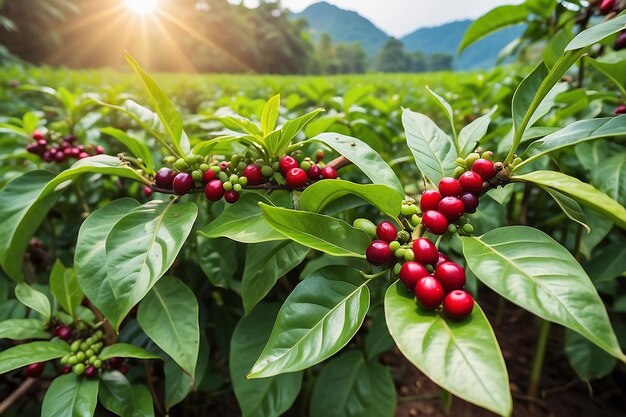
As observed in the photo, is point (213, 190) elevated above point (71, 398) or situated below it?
above

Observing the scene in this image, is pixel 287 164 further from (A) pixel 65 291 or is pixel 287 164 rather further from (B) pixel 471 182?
(A) pixel 65 291

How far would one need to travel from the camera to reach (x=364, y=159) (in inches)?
40.3

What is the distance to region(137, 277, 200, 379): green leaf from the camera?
3.24 feet

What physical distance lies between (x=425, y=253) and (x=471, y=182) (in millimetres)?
227

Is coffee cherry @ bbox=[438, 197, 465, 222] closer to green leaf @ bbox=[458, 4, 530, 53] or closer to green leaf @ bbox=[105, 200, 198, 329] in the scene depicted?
green leaf @ bbox=[105, 200, 198, 329]

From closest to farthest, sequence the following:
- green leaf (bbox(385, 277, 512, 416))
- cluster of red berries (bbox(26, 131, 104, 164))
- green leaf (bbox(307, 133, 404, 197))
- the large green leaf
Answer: green leaf (bbox(385, 277, 512, 416))
green leaf (bbox(307, 133, 404, 197))
the large green leaf
cluster of red berries (bbox(26, 131, 104, 164))

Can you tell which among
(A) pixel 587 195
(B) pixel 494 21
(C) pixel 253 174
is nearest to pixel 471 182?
(A) pixel 587 195

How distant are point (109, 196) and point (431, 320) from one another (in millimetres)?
2275

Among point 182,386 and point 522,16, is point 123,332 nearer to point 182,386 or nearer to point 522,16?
point 182,386

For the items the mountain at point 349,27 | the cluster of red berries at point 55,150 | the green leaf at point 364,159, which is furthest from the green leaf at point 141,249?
the mountain at point 349,27

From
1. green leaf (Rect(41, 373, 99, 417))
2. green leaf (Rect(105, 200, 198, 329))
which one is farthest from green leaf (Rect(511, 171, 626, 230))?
green leaf (Rect(41, 373, 99, 417))

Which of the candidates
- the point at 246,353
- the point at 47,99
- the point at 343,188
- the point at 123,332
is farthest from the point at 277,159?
the point at 47,99

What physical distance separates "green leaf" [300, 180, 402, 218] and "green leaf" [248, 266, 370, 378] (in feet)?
0.55

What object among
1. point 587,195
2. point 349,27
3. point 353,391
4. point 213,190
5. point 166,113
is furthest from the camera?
point 349,27
